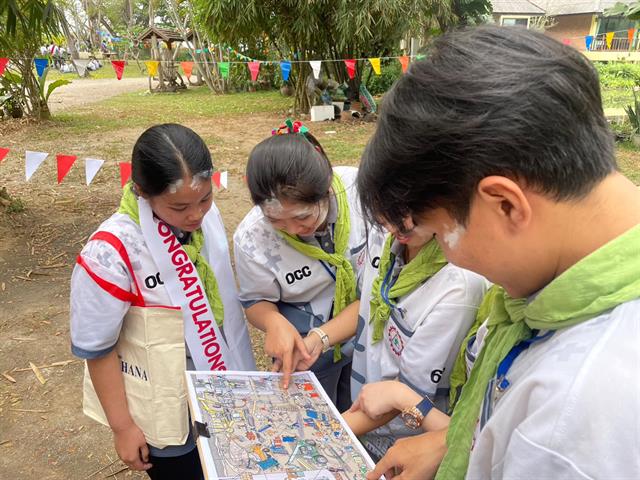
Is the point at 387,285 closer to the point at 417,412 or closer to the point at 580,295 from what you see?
the point at 417,412

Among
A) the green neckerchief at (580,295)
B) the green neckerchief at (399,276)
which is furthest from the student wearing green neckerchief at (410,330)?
the green neckerchief at (580,295)

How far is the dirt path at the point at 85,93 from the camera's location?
1464 centimetres

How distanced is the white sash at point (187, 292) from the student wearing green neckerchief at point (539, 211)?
944mm

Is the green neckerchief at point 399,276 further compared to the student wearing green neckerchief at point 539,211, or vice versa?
the green neckerchief at point 399,276

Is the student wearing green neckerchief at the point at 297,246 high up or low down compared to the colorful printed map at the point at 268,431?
up

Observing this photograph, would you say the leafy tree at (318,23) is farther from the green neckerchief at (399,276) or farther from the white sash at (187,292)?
the green neckerchief at (399,276)

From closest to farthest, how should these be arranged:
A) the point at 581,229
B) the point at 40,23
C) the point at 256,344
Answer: the point at 581,229, the point at 256,344, the point at 40,23

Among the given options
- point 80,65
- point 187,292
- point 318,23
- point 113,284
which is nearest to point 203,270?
point 187,292

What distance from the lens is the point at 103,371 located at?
4.91ft

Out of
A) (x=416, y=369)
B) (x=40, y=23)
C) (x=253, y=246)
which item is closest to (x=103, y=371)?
(x=253, y=246)

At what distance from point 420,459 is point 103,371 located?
98 centimetres

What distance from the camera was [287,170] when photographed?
148cm

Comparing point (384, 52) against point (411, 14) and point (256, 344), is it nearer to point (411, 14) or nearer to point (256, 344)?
point (411, 14)

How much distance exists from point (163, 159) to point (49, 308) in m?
2.98
